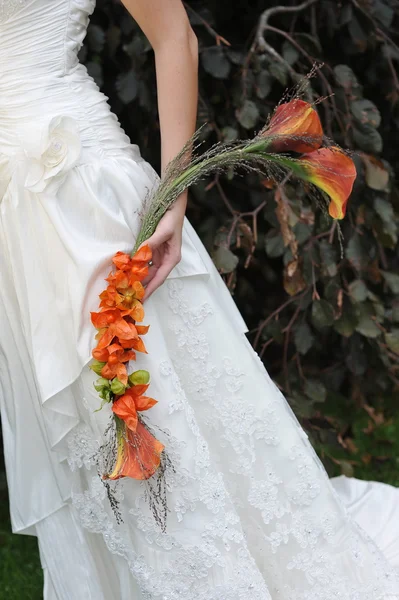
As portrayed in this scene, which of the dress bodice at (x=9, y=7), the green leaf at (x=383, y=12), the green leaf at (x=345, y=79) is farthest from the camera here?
the green leaf at (x=383, y=12)

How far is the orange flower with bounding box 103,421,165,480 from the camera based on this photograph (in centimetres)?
99

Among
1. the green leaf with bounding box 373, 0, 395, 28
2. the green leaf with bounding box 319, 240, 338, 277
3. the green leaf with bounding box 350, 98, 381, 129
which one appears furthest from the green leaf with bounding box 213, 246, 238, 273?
the green leaf with bounding box 373, 0, 395, 28

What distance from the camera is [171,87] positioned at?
1.10 meters

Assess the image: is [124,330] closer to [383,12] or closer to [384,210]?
[384,210]

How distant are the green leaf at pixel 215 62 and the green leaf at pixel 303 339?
0.65m

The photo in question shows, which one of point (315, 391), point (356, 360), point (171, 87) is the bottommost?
point (356, 360)

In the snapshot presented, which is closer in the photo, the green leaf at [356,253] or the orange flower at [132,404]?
the orange flower at [132,404]

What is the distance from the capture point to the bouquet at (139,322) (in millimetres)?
997

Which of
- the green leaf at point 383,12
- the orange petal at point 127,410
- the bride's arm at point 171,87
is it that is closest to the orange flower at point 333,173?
the bride's arm at point 171,87

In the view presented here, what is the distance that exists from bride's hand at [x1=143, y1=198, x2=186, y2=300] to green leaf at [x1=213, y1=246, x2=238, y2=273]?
0.67 meters

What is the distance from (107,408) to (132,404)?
0.32 feet

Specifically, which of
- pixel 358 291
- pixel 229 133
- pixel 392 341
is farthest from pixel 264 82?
pixel 392 341

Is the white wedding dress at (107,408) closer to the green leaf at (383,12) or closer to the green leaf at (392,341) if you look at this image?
the green leaf at (392,341)

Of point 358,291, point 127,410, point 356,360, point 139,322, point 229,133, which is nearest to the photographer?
point 127,410
